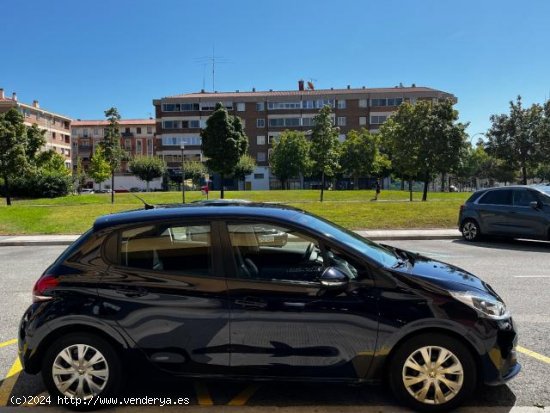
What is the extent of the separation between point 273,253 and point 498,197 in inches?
449

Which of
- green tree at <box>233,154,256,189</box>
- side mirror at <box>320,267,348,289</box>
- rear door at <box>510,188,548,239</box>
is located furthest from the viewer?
green tree at <box>233,154,256,189</box>

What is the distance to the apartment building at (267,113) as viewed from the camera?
272ft

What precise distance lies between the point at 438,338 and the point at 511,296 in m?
4.28

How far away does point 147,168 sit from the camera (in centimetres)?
7762

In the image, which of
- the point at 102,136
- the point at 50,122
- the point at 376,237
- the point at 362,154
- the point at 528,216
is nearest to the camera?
the point at 528,216

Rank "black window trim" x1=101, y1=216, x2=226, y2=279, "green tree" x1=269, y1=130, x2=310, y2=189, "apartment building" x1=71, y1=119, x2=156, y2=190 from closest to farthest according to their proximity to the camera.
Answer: "black window trim" x1=101, y1=216, x2=226, y2=279 → "green tree" x1=269, y1=130, x2=310, y2=189 → "apartment building" x1=71, y1=119, x2=156, y2=190

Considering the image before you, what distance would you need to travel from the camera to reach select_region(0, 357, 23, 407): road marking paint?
3.86 meters

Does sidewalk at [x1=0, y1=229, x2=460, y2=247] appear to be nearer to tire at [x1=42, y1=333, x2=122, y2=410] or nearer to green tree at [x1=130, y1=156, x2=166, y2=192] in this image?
tire at [x1=42, y1=333, x2=122, y2=410]

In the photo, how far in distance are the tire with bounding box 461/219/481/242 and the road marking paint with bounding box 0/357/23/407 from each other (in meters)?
12.3

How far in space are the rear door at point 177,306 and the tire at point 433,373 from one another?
1251 mm

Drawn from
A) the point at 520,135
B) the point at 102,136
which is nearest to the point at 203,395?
the point at 520,135

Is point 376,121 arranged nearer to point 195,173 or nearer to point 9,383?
point 195,173

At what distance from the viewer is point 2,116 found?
34.1 meters

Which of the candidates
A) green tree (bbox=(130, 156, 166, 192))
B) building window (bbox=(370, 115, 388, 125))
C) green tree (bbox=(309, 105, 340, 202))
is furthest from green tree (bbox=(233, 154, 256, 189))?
green tree (bbox=(309, 105, 340, 202))
